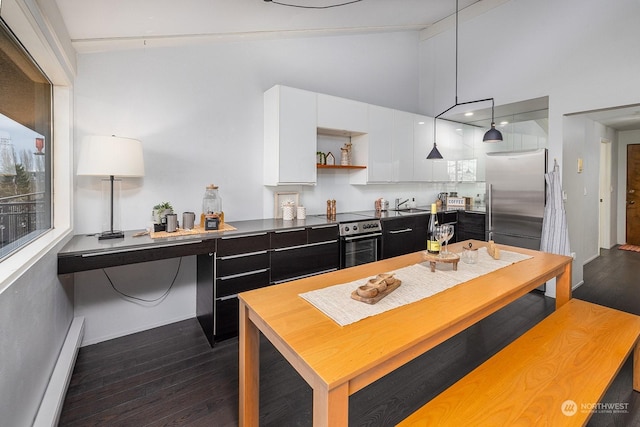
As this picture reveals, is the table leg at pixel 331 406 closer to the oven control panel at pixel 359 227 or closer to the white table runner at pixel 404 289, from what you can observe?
the white table runner at pixel 404 289

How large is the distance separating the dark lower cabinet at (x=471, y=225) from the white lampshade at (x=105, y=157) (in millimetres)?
4346

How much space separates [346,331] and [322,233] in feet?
6.76

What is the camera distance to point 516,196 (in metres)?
4.06

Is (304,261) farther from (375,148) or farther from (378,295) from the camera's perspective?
(375,148)

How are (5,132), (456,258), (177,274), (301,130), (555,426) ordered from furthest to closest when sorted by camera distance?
(301,130)
(177,274)
(456,258)
(5,132)
(555,426)

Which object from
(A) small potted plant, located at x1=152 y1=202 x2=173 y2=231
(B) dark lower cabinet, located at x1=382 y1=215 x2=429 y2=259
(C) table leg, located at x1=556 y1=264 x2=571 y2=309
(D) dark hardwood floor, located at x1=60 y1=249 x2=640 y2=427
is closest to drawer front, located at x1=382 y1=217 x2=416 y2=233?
(B) dark lower cabinet, located at x1=382 y1=215 x2=429 y2=259

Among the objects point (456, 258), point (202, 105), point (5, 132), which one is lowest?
point (456, 258)

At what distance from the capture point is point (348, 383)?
98cm

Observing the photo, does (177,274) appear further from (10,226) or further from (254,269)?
(10,226)

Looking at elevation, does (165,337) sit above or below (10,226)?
below

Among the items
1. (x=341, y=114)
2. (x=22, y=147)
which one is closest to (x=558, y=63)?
(x=341, y=114)

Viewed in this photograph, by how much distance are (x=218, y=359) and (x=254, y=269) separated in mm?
757

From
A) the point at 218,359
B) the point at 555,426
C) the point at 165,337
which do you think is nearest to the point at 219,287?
the point at 218,359

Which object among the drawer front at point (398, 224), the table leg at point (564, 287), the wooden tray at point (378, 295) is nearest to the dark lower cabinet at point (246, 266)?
the drawer front at point (398, 224)
